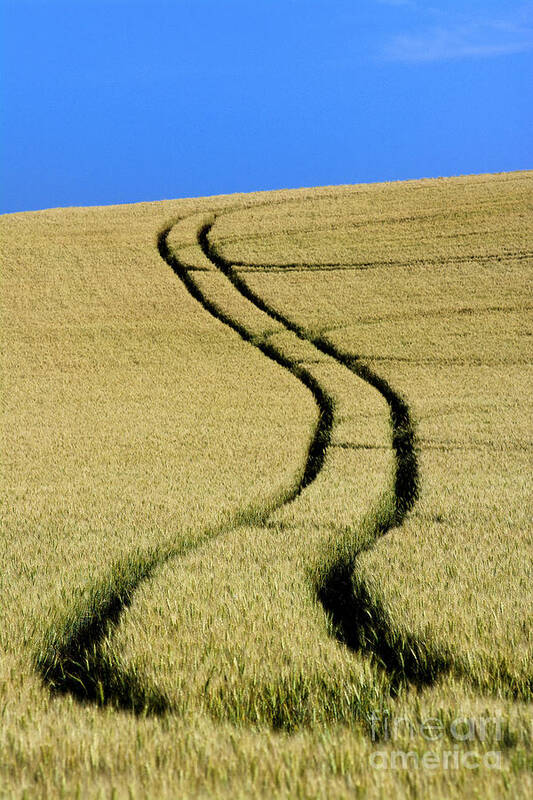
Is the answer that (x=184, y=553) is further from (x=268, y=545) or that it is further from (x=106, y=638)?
(x=106, y=638)

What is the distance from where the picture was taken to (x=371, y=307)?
27219 millimetres

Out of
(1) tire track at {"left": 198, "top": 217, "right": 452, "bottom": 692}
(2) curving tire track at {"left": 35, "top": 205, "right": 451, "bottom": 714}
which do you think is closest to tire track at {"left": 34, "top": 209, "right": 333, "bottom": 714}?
(2) curving tire track at {"left": 35, "top": 205, "right": 451, "bottom": 714}

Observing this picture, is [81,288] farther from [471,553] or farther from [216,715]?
[216,715]

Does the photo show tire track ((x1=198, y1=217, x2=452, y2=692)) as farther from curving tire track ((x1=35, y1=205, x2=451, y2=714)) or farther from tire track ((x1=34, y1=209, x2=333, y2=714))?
tire track ((x1=34, y1=209, x2=333, y2=714))

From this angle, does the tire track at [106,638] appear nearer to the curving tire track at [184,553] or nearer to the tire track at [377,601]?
the curving tire track at [184,553]

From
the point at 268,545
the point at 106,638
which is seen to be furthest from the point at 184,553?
the point at 106,638

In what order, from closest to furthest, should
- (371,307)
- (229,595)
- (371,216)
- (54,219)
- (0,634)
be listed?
1. (0,634)
2. (229,595)
3. (371,307)
4. (371,216)
5. (54,219)

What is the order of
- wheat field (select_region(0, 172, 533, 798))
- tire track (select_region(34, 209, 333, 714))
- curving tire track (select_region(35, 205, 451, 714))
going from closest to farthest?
1. wheat field (select_region(0, 172, 533, 798))
2. tire track (select_region(34, 209, 333, 714))
3. curving tire track (select_region(35, 205, 451, 714))

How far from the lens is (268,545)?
25.5 ft

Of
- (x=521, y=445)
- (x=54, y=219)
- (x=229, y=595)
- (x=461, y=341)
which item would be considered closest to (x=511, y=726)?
(x=229, y=595)

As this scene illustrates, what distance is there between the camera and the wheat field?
3.01 metres

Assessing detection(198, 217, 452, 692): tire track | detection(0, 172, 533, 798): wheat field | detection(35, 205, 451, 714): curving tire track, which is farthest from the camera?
detection(198, 217, 452, 692): tire track

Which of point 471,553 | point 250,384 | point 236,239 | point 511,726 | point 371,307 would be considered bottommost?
point 511,726

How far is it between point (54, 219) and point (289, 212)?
16.5m
